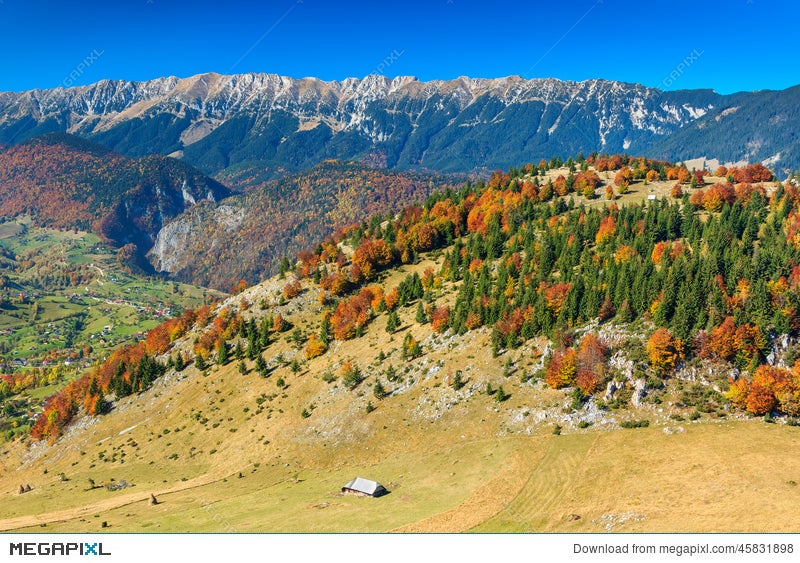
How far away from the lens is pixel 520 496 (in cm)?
7519

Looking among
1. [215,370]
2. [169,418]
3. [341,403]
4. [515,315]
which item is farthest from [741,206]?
[169,418]

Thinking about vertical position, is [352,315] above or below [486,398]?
above

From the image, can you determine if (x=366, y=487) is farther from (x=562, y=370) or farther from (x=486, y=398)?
(x=562, y=370)

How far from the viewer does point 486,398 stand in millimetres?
105062

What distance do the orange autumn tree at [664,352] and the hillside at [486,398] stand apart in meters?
0.36

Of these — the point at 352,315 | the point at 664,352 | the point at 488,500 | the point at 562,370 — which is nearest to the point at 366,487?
the point at 488,500

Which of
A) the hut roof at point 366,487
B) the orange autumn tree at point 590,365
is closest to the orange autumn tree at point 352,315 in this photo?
the orange autumn tree at point 590,365

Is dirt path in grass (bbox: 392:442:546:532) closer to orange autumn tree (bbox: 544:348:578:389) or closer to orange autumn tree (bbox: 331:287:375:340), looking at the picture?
orange autumn tree (bbox: 544:348:578:389)

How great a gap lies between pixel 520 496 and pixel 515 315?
51.3m
